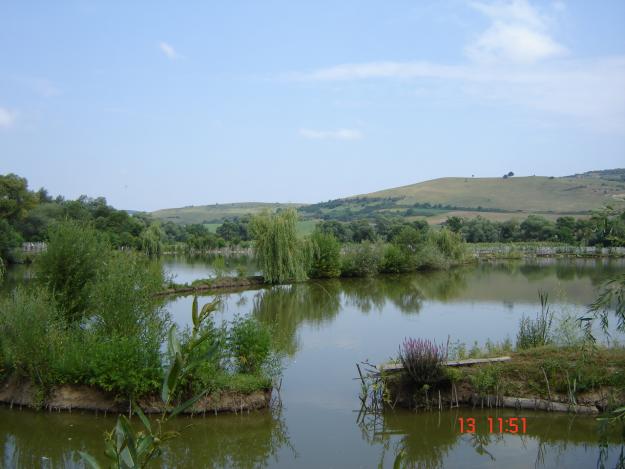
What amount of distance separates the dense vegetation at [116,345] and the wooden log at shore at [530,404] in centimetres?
514

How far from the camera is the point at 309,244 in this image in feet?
136

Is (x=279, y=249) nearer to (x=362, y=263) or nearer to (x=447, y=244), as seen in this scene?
(x=362, y=263)

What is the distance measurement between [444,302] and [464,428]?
18.9m

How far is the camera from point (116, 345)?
43.5 ft

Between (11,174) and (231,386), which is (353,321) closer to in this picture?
(231,386)

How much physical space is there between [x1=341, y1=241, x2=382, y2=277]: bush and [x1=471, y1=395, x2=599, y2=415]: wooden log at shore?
104 ft

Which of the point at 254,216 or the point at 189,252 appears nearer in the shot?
the point at 254,216

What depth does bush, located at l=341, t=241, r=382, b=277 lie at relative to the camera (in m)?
45.4

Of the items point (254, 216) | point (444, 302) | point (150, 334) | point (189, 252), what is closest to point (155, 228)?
point (189, 252)

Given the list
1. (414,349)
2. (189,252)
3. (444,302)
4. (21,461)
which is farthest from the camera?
(189,252)
